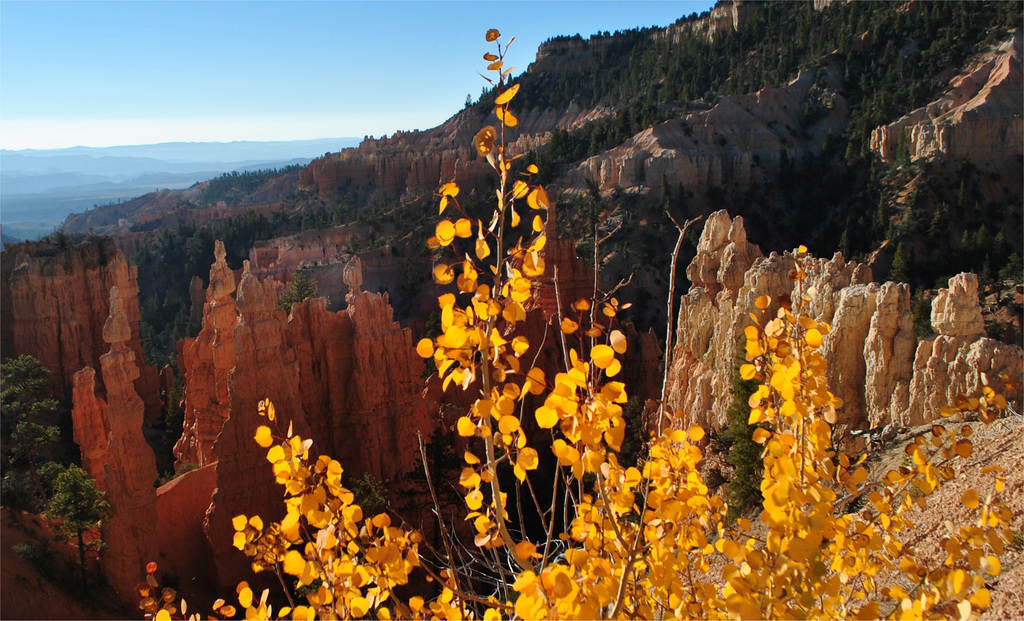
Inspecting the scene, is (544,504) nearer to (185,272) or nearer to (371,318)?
(371,318)

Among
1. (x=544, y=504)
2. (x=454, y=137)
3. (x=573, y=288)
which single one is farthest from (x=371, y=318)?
(x=454, y=137)

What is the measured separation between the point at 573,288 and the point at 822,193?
3236cm

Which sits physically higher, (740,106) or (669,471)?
(740,106)

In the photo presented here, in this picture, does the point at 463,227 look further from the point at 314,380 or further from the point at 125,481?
the point at 314,380

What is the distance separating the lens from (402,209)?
194 ft

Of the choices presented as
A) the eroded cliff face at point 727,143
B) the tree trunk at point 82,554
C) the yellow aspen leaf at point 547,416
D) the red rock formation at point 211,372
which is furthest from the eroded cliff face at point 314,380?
the eroded cliff face at point 727,143

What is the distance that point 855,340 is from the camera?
1403 cm

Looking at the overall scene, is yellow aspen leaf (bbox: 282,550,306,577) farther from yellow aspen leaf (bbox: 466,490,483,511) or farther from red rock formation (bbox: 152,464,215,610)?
red rock formation (bbox: 152,464,215,610)

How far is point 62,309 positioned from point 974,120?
185 feet

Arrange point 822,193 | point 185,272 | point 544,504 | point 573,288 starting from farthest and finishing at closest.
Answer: point 185,272, point 822,193, point 573,288, point 544,504

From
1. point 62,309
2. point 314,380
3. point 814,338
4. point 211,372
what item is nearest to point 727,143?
point 314,380

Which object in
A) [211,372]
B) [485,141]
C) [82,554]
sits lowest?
[82,554]

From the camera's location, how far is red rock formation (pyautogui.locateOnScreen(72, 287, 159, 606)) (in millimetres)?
14500

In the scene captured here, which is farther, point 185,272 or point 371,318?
point 185,272
